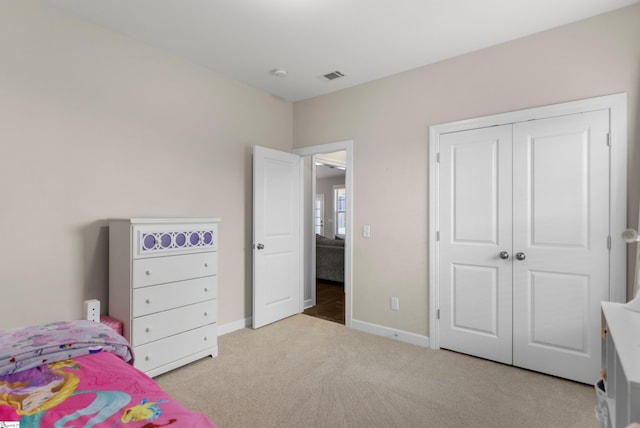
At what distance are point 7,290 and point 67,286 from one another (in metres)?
0.32

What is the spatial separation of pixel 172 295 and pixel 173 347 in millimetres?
409

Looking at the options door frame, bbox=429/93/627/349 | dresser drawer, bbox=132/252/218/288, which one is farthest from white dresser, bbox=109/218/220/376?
door frame, bbox=429/93/627/349

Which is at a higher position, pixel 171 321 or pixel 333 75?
pixel 333 75

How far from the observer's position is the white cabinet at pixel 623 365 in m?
0.84

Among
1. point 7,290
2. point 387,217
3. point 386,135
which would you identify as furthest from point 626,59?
point 7,290

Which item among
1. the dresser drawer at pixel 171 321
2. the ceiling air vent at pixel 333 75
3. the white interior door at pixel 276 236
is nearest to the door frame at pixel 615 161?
the ceiling air vent at pixel 333 75

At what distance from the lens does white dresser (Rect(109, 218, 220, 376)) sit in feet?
7.77

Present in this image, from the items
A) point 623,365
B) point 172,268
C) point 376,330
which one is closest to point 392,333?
point 376,330

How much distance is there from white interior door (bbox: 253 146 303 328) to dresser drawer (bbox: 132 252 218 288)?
759mm

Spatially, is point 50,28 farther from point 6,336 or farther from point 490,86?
point 490,86

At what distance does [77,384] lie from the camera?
1.13 metres

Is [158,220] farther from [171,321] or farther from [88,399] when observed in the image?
[88,399]

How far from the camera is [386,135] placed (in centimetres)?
340

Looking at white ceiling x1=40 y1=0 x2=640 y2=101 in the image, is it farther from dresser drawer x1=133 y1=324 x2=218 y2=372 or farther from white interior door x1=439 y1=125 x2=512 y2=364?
dresser drawer x1=133 y1=324 x2=218 y2=372
